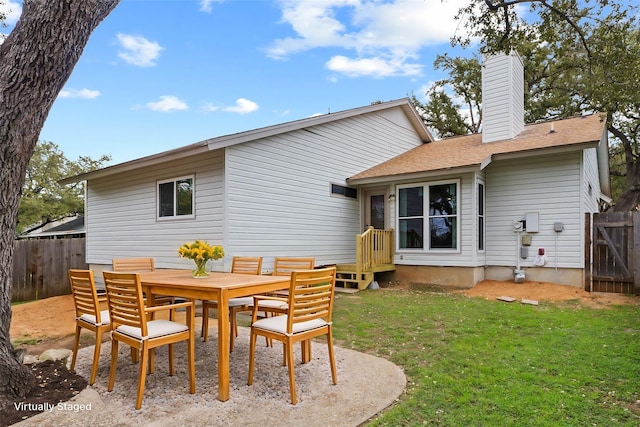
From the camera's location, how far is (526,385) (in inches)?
129

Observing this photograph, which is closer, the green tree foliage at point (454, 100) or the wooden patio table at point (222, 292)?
the wooden patio table at point (222, 292)

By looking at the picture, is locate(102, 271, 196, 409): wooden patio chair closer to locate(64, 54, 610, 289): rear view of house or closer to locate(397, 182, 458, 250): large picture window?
locate(64, 54, 610, 289): rear view of house

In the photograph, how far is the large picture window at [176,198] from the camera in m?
8.21

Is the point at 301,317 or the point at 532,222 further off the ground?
the point at 532,222

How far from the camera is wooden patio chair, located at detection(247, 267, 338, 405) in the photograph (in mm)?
3072

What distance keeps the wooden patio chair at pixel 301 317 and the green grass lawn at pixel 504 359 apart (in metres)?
0.82

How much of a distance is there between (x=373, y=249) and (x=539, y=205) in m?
3.90

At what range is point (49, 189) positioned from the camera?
19375 mm

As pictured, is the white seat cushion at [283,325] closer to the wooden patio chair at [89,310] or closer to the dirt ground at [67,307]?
the wooden patio chair at [89,310]

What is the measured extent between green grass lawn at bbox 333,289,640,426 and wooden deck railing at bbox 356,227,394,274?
6.72 ft

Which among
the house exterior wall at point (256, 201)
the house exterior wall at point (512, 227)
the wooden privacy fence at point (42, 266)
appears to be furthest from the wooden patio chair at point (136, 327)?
the wooden privacy fence at point (42, 266)

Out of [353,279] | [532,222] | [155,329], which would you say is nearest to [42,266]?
[353,279]

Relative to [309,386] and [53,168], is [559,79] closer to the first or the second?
[309,386]

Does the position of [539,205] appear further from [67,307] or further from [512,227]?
[67,307]
